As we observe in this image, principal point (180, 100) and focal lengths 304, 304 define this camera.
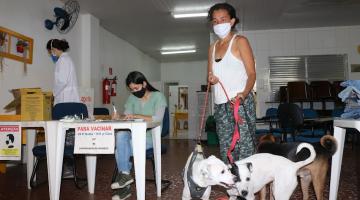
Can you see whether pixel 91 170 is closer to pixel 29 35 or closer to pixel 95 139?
pixel 95 139

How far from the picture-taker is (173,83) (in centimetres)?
1364

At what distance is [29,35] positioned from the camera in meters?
5.05

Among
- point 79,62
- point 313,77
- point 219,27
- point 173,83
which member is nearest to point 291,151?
point 219,27

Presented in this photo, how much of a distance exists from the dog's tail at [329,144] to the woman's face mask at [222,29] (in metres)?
0.97

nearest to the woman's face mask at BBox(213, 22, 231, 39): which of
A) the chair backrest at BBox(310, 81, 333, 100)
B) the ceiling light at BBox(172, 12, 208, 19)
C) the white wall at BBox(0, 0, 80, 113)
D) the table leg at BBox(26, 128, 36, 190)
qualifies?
the table leg at BBox(26, 128, 36, 190)

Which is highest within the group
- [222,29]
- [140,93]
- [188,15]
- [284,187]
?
[188,15]

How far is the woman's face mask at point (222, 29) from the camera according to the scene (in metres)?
1.84

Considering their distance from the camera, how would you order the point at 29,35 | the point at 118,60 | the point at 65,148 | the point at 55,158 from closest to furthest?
the point at 55,158, the point at 65,148, the point at 29,35, the point at 118,60

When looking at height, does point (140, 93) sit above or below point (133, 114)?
above

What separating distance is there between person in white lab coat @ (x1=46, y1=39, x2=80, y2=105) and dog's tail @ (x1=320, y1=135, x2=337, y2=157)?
9.09 ft

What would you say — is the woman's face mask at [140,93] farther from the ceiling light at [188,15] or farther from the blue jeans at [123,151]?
the ceiling light at [188,15]

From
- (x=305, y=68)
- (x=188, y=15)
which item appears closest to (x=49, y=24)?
(x=188, y=15)

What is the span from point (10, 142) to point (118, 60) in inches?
264

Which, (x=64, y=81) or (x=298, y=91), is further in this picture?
(x=298, y=91)
